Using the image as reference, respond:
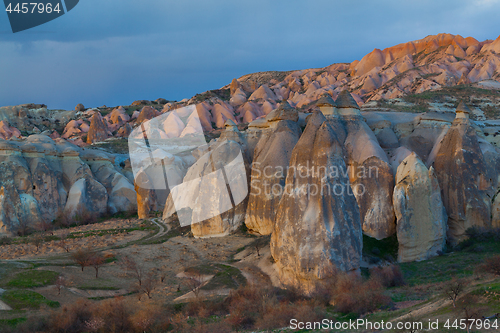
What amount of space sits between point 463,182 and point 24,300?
20825 mm

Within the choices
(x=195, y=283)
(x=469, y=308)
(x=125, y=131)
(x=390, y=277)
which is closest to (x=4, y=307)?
(x=195, y=283)

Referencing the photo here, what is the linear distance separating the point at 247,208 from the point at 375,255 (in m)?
9.07

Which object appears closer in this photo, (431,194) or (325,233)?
(325,233)

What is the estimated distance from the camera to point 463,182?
21.2 m

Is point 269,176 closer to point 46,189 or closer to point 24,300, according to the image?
point 24,300

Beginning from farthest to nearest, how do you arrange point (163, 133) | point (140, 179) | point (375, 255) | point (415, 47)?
point (415, 47)
point (163, 133)
point (140, 179)
point (375, 255)

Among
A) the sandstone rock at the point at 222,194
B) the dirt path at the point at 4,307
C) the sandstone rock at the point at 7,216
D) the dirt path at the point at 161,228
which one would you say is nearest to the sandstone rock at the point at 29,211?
the sandstone rock at the point at 7,216

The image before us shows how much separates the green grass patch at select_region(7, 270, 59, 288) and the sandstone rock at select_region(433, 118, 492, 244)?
19.5 metres

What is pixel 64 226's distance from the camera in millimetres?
36062

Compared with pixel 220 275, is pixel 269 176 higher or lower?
higher

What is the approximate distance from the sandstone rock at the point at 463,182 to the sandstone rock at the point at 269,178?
28.1 feet

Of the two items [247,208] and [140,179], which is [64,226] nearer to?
[140,179]

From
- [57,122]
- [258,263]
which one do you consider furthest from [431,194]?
[57,122]

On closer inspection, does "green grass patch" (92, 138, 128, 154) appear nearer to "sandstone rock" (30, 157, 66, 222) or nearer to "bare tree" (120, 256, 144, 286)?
"sandstone rock" (30, 157, 66, 222)
